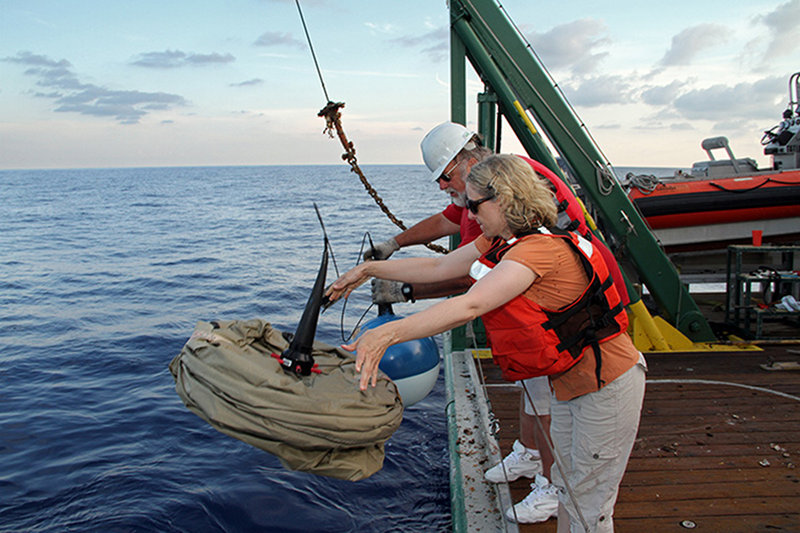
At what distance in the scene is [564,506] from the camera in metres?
2.53

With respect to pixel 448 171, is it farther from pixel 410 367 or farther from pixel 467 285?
pixel 410 367

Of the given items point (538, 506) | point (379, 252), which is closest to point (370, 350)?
point (538, 506)

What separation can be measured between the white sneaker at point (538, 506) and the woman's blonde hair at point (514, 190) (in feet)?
5.76

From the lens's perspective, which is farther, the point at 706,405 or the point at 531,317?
the point at 706,405

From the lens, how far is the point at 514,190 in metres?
2.21

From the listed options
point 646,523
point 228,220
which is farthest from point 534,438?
point 228,220

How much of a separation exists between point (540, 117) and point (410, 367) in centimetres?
341

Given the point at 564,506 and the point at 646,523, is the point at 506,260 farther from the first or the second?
the point at 646,523

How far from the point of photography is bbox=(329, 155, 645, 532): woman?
6.98 ft

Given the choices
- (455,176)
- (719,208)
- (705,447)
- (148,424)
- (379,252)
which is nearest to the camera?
(455,176)

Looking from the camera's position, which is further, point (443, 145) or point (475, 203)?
point (443, 145)

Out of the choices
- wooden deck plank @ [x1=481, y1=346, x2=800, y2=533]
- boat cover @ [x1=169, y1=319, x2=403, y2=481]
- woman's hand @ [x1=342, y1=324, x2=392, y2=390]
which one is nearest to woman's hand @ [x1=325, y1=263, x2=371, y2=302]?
boat cover @ [x1=169, y1=319, x2=403, y2=481]

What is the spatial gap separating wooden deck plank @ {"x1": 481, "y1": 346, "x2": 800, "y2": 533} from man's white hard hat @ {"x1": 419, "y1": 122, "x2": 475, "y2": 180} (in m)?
2.02

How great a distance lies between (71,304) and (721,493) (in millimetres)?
13077
